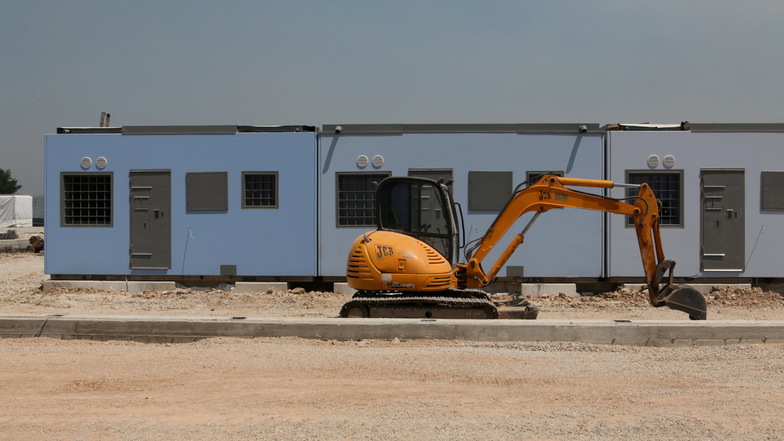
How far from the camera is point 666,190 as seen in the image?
53.9ft

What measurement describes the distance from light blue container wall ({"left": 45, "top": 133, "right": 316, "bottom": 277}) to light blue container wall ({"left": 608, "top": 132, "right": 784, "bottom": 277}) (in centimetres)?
644

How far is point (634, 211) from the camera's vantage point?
37.3ft

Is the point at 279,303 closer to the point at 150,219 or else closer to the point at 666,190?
the point at 150,219

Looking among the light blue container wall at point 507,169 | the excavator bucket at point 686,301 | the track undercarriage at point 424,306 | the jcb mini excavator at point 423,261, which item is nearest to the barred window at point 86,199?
the light blue container wall at point 507,169

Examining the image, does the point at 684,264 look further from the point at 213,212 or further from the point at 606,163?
the point at 213,212

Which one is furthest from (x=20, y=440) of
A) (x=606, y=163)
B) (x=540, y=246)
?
(x=606, y=163)

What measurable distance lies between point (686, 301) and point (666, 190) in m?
5.82

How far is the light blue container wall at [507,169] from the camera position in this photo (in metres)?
16.4

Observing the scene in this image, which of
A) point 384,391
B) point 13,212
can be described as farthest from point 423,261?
point 13,212

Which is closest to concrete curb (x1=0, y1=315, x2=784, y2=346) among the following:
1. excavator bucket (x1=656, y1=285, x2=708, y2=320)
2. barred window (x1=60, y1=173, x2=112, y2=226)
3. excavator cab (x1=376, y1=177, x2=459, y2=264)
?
excavator bucket (x1=656, y1=285, x2=708, y2=320)

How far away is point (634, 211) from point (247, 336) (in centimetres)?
576

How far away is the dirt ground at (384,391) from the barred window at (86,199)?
7374 millimetres

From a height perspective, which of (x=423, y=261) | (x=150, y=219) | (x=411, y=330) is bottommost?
(x=411, y=330)

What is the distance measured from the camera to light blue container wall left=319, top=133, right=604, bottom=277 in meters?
16.4
